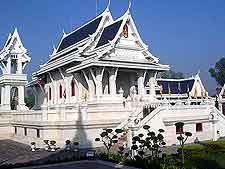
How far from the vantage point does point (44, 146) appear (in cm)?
2147

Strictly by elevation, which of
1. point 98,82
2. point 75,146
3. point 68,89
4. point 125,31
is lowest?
point 75,146

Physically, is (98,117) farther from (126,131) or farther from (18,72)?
(18,72)

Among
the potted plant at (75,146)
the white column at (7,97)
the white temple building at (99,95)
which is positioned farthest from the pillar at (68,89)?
the potted plant at (75,146)

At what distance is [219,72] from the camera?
263 feet

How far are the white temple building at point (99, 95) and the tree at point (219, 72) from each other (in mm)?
50725

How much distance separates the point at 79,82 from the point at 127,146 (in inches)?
415

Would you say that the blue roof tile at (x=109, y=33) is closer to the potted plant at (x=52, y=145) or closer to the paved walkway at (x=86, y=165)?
the potted plant at (x=52, y=145)

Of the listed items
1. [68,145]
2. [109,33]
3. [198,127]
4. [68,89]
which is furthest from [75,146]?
[109,33]

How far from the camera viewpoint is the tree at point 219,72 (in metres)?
78.3

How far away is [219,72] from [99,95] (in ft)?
199

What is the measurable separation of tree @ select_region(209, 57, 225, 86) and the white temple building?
50.7 m

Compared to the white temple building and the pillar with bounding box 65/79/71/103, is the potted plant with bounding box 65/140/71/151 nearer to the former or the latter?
the white temple building

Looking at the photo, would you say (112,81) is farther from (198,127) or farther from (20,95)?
(20,95)

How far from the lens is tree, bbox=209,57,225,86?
78.3m
